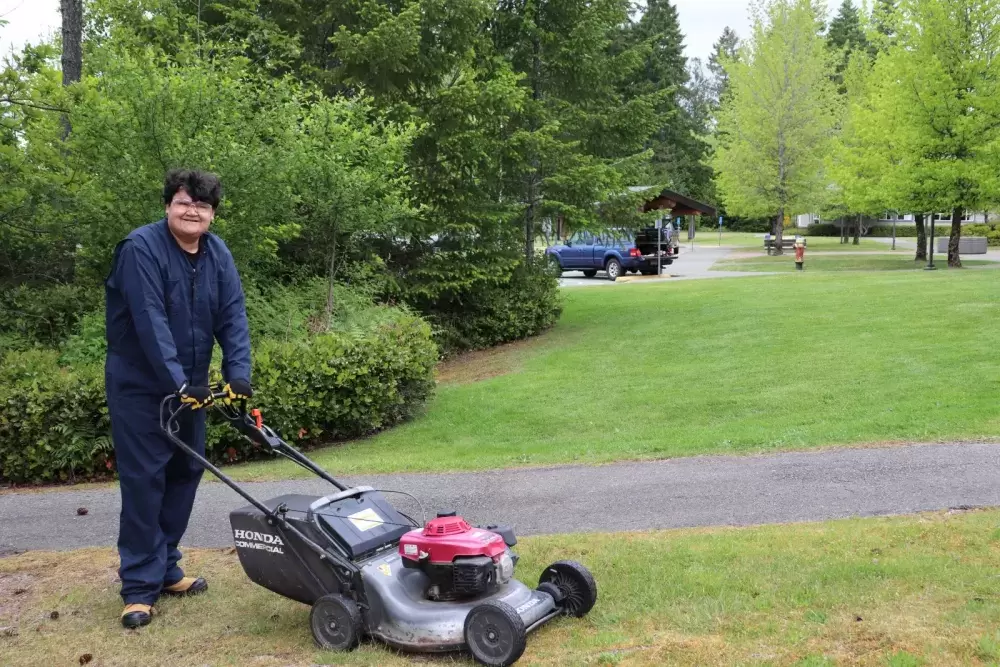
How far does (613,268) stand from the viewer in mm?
30391

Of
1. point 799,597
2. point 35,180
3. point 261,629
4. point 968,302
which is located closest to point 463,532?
point 261,629

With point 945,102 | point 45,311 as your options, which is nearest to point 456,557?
point 45,311

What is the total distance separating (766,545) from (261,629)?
276 centimetres

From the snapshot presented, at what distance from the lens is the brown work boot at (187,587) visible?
15.5 ft

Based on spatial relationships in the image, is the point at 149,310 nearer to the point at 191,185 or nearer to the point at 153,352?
the point at 153,352

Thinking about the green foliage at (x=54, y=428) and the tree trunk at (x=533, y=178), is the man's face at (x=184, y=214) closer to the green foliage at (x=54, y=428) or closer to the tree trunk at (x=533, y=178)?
the green foliage at (x=54, y=428)

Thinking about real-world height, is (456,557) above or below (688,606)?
above

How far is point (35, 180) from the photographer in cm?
1030

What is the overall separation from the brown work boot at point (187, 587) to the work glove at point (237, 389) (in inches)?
47.1

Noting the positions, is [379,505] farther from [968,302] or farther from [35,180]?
[968,302]

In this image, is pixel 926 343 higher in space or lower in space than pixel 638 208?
lower

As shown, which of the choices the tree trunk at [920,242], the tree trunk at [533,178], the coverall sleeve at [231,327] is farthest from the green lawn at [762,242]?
the coverall sleeve at [231,327]

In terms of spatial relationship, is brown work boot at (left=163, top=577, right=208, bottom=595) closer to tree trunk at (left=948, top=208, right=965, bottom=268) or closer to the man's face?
the man's face

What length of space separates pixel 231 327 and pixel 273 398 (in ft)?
14.9
